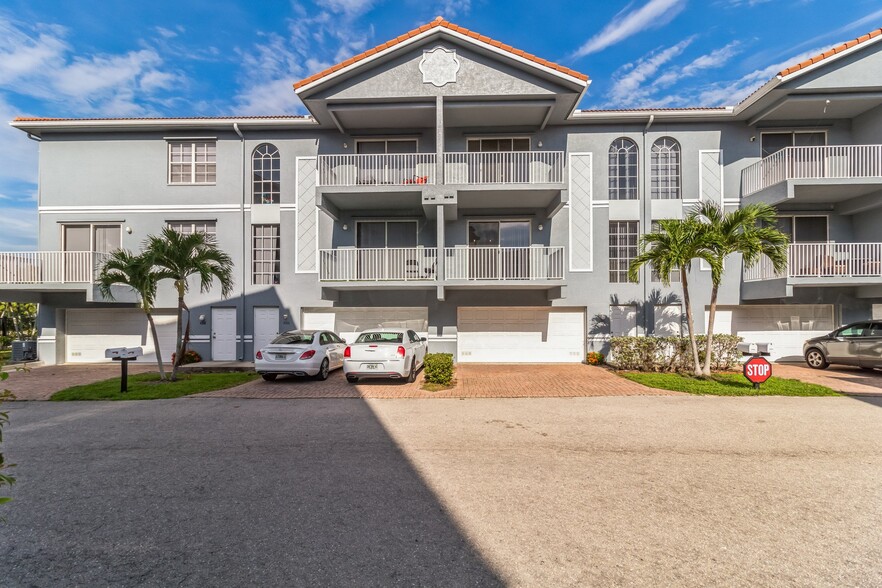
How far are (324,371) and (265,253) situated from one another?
6080mm

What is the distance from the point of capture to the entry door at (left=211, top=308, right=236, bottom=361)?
1478 centimetres

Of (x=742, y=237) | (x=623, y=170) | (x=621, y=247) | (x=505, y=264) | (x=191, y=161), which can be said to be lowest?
(x=505, y=264)

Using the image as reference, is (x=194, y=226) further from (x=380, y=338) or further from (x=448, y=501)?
(x=448, y=501)

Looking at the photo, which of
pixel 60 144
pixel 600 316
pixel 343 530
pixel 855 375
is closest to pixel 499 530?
pixel 343 530

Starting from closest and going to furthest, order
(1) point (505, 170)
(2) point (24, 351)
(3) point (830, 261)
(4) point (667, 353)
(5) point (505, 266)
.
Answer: (4) point (667, 353), (5) point (505, 266), (3) point (830, 261), (1) point (505, 170), (2) point (24, 351)

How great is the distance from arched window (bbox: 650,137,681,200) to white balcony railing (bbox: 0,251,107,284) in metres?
20.3

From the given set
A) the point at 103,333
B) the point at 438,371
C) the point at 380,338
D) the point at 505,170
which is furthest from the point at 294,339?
the point at 103,333

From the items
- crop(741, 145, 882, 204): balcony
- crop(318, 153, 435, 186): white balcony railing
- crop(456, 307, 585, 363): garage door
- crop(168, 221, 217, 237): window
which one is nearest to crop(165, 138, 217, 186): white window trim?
crop(168, 221, 217, 237): window

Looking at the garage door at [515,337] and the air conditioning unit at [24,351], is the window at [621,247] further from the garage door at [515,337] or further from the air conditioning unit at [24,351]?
the air conditioning unit at [24,351]

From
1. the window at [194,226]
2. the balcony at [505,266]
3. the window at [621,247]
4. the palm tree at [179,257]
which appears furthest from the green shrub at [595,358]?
the window at [194,226]

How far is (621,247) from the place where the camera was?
575 inches

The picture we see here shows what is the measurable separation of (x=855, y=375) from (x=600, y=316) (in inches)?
286

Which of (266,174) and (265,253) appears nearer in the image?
(265,253)

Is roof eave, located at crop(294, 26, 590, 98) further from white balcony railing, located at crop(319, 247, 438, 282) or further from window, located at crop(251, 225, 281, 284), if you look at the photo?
white balcony railing, located at crop(319, 247, 438, 282)
